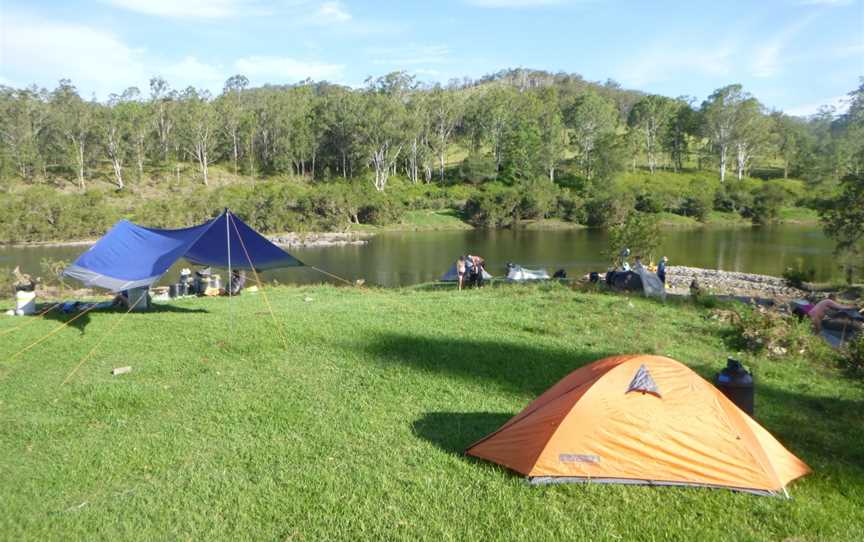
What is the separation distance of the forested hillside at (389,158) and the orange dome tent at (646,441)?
54.1 meters

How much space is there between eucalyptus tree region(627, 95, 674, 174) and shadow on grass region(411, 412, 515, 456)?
284 ft

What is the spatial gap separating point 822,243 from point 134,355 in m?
51.8

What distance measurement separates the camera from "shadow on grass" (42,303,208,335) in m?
11.0

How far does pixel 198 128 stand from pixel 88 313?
2538 inches

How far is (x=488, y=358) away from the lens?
350 inches

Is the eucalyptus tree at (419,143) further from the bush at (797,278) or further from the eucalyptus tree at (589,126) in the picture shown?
the bush at (797,278)

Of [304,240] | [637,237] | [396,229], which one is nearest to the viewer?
[637,237]

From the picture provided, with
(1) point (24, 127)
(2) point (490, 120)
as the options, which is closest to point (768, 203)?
(2) point (490, 120)

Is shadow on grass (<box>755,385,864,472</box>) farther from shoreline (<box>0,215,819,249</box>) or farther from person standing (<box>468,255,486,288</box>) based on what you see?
shoreline (<box>0,215,819,249</box>)

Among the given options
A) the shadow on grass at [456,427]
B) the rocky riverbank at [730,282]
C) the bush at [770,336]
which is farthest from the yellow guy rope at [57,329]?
the rocky riverbank at [730,282]

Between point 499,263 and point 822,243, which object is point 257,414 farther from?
point 822,243

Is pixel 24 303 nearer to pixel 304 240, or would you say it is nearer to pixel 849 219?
pixel 849 219

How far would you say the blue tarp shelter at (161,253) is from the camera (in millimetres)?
10766

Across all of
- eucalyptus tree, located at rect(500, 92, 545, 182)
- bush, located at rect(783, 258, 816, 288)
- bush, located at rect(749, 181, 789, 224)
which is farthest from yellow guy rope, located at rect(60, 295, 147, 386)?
bush, located at rect(749, 181, 789, 224)
